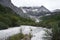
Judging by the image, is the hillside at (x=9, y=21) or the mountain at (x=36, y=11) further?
the mountain at (x=36, y=11)

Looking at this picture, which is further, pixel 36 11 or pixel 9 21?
pixel 36 11

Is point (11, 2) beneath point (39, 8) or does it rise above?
beneath

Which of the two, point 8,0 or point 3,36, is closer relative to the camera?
point 3,36

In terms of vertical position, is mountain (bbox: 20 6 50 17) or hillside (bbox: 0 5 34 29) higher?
mountain (bbox: 20 6 50 17)

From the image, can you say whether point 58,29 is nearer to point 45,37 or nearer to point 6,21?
point 45,37

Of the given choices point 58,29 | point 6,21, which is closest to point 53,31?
point 58,29

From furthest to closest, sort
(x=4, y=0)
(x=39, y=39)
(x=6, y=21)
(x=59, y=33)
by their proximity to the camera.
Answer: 1. (x=4, y=0)
2. (x=6, y=21)
3. (x=39, y=39)
4. (x=59, y=33)

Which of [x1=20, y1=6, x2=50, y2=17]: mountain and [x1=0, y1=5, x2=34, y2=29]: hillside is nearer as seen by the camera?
[x1=0, y1=5, x2=34, y2=29]: hillside

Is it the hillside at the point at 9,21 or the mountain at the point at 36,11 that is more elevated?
the mountain at the point at 36,11

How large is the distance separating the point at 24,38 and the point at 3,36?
2.52 meters

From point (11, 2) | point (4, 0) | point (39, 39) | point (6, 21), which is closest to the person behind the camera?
point (39, 39)

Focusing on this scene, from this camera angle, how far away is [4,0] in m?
64.8

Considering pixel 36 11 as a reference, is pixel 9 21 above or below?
below

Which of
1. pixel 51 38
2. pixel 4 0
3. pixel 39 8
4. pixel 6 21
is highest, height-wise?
pixel 39 8
